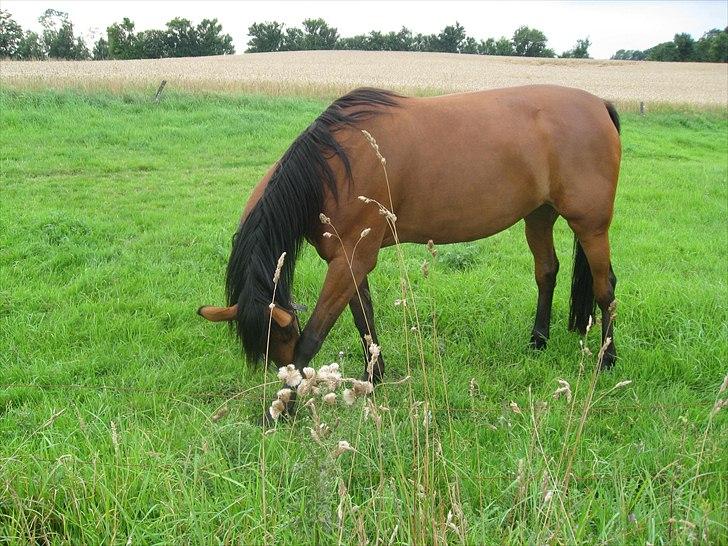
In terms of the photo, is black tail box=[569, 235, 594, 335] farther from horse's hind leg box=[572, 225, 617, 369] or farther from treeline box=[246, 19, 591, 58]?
treeline box=[246, 19, 591, 58]

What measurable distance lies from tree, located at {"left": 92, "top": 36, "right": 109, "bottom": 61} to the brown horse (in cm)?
6781

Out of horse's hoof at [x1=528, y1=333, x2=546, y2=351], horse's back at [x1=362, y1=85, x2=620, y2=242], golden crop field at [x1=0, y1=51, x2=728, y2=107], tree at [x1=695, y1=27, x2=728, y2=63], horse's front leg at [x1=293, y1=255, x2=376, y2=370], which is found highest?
tree at [x1=695, y1=27, x2=728, y2=63]

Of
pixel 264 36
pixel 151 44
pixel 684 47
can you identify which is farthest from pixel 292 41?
pixel 684 47

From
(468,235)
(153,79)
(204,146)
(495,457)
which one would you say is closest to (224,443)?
(495,457)

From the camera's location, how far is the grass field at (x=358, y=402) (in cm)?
206

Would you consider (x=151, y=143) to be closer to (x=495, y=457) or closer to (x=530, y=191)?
(x=530, y=191)

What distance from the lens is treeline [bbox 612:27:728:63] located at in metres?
58.6

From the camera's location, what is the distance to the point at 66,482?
229 centimetres

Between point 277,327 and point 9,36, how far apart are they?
71899 mm

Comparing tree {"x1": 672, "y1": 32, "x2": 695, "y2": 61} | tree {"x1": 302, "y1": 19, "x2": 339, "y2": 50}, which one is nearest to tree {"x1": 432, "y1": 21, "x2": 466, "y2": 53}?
tree {"x1": 302, "y1": 19, "x2": 339, "y2": 50}

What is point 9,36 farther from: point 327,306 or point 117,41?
point 327,306

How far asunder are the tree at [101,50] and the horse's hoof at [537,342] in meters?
68.2

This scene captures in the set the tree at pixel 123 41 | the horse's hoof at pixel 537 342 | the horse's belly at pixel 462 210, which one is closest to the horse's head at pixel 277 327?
the horse's belly at pixel 462 210

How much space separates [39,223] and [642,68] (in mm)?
55371
